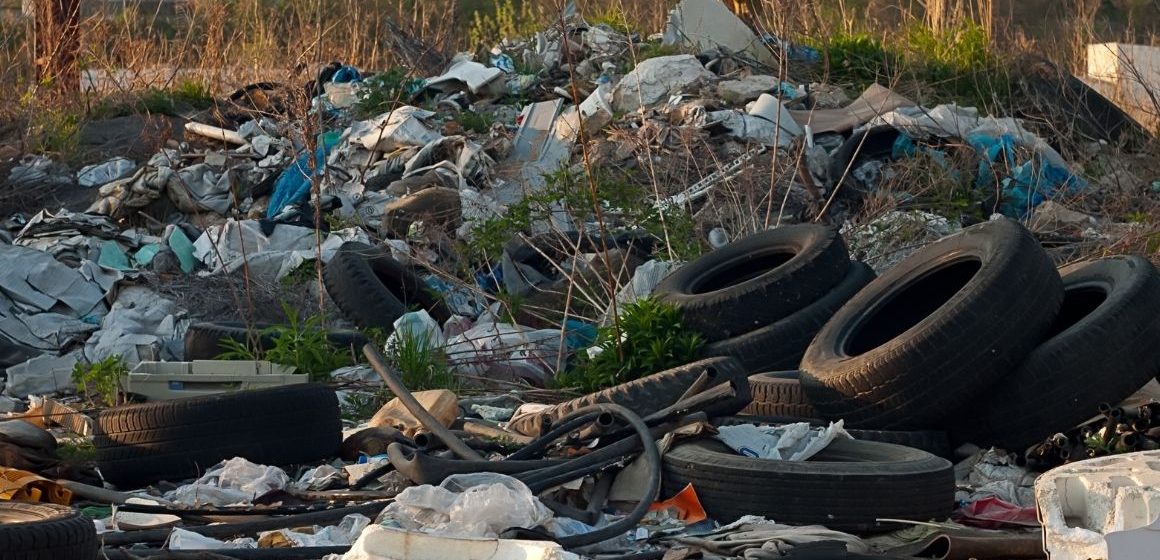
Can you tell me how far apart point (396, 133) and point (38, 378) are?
4.53 meters

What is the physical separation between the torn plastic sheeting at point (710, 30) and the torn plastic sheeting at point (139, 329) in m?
5.98

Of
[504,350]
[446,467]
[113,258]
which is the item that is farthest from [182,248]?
[446,467]

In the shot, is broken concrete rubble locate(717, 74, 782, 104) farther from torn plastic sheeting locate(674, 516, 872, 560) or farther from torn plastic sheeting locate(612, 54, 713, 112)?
torn plastic sheeting locate(674, 516, 872, 560)

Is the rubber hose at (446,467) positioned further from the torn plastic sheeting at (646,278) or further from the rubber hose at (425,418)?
the torn plastic sheeting at (646,278)

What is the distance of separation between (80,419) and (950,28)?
10.6 meters

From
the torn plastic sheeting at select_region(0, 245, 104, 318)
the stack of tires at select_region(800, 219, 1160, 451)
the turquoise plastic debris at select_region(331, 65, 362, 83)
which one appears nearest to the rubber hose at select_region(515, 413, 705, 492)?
the stack of tires at select_region(800, 219, 1160, 451)

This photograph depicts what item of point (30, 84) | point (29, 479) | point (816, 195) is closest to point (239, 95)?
point (30, 84)

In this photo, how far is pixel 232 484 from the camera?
17.5 feet

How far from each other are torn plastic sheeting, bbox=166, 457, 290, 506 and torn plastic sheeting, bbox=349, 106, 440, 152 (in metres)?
6.48

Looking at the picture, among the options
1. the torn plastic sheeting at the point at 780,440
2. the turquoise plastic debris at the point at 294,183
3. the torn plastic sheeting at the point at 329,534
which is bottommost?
the turquoise plastic debris at the point at 294,183

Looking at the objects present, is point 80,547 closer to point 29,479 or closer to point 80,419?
point 29,479

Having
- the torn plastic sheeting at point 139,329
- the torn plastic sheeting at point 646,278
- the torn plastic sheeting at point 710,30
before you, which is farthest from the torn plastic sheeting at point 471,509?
the torn plastic sheeting at point 710,30

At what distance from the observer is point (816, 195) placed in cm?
1016

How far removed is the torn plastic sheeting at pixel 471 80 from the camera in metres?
13.2
